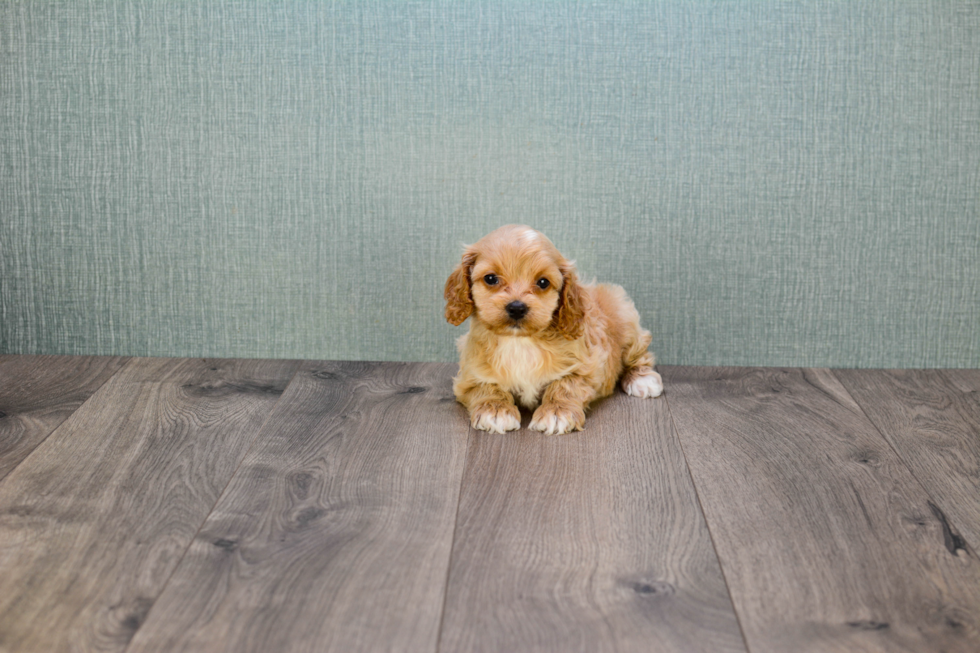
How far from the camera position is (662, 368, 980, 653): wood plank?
1346mm

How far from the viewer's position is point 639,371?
249 cm

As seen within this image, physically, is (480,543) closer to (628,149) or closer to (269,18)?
(628,149)

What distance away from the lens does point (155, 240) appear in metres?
2.68

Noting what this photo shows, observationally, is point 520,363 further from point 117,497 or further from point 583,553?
point 117,497

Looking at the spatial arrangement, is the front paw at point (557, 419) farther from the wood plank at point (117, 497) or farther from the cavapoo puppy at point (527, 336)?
the wood plank at point (117, 497)

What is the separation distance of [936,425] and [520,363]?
1.09 metres

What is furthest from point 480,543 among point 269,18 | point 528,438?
point 269,18

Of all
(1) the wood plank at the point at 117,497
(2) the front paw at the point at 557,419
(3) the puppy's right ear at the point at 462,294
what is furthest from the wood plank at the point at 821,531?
(1) the wood plank at the point at 117,497

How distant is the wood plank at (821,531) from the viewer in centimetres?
135

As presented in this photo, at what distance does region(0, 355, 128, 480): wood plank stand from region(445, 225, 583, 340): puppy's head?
3.42ft

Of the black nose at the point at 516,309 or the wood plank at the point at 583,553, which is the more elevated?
the black nose at the point at 516,309

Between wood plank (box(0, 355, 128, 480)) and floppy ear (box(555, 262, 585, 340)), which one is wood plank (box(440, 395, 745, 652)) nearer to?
floppy ear (box(555, 262, 585, 340))

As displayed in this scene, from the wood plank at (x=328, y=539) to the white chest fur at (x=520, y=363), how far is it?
0.17 metres

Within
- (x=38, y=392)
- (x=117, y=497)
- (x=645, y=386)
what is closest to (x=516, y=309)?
(x=645, y=386)
